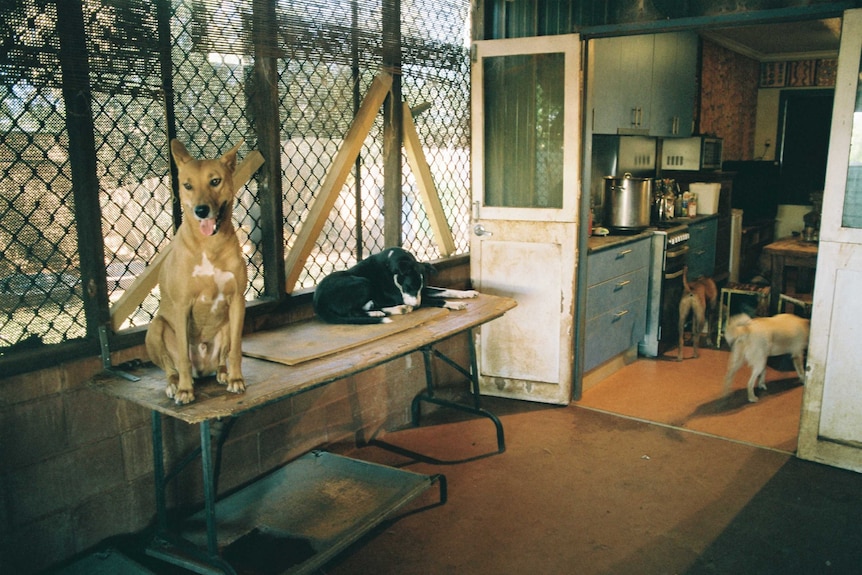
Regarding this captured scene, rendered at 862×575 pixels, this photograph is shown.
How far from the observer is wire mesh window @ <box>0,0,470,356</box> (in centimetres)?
246

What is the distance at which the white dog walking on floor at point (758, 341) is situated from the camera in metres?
4.58

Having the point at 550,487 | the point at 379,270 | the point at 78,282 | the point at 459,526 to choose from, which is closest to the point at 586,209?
the point at 379,270

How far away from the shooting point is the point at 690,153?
23.9ft

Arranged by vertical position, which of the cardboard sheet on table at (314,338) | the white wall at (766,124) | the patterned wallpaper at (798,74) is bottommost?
the cardboard sheet on table at (314,338)

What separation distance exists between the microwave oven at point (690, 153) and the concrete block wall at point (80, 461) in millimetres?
5690

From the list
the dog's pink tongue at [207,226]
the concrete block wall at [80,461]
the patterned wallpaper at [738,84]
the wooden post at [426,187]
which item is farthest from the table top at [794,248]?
the dog's pink tongue at [207,226]

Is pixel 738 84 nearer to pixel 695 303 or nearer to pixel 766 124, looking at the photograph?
pixel 766 124

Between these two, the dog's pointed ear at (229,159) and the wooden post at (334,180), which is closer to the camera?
the dog's pointed ear at (229,159)

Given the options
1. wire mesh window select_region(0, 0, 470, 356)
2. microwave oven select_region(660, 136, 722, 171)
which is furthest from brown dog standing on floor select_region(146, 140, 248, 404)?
microwave oven select_region(660, 136, 722, 171)

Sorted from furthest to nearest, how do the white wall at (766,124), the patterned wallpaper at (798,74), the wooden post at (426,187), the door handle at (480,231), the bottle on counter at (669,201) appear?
the white wall at (766,124) → the patterned wallpaper at (798,74) → the bottle on counter at (669,201) → the door handle at (480,231) → the wooden post at (426,187)

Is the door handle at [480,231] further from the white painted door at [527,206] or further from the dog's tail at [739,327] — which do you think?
the dog's tail at [739,327]

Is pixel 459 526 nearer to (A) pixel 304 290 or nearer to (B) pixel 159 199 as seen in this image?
(A) pixel 304 290

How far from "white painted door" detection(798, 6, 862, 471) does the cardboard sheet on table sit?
2088 millimetres

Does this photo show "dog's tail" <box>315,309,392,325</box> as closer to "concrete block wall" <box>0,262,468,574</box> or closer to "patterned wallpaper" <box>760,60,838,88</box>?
"concrete block wall" <box>0,262,468,574</box>
